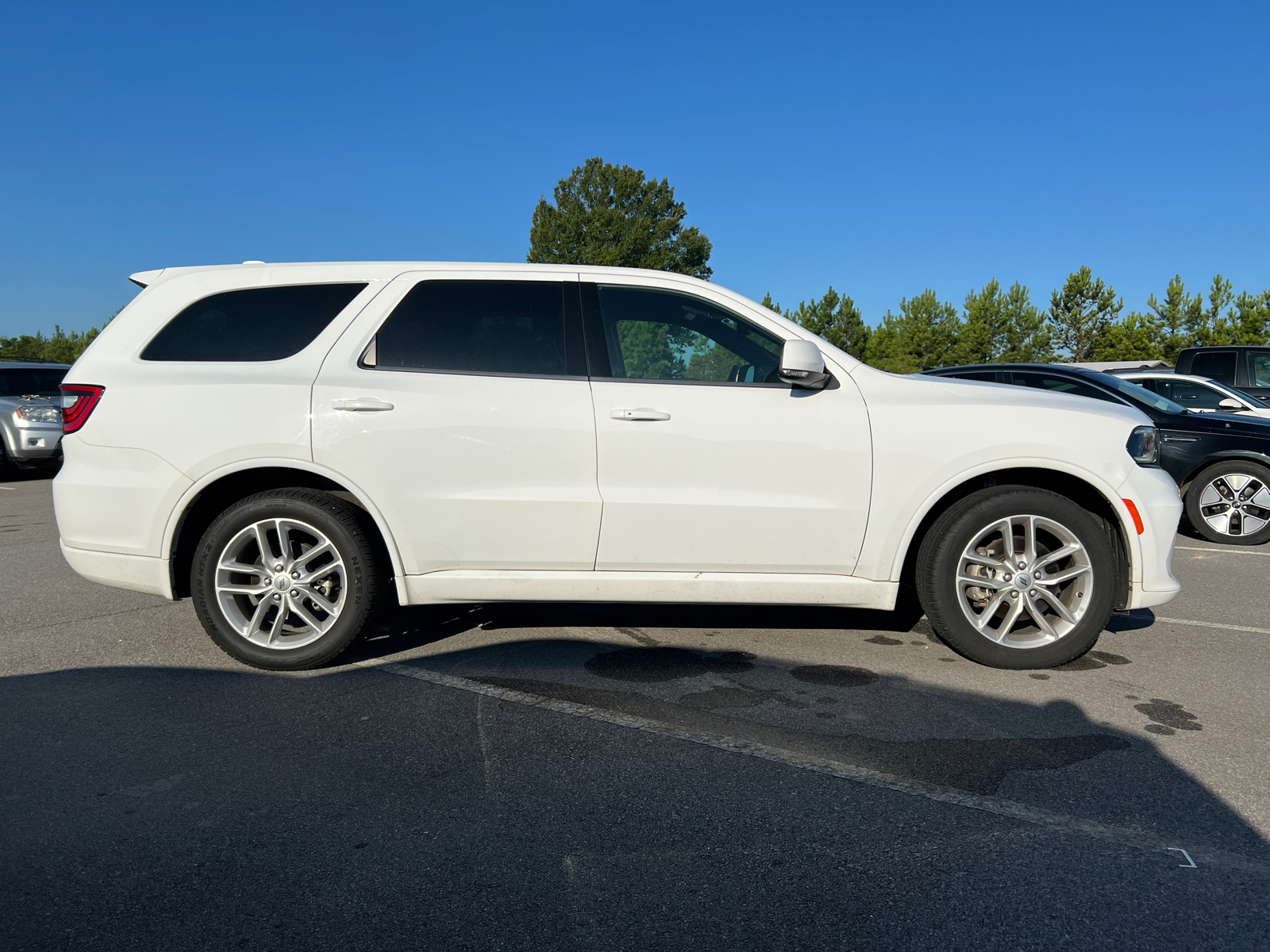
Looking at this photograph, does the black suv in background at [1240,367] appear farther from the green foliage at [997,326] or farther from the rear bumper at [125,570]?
the green foliage at [997,326]

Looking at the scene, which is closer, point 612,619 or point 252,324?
point 252,324

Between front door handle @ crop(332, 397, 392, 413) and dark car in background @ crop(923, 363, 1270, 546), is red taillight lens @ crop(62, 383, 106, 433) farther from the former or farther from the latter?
dark car in background @ crop(923, 363, 1270, 546)

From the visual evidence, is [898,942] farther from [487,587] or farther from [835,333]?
[835,333]

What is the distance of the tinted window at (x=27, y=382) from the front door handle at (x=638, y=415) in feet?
42.5

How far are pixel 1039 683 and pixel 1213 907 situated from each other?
1.82m

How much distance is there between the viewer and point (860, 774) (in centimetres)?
294

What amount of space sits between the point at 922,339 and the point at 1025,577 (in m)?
79.3

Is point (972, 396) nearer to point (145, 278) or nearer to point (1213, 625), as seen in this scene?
point (1213, 625)

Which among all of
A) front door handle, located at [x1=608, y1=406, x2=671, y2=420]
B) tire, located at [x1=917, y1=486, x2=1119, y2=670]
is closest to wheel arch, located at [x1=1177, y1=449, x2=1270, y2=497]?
tire, located at [x1=917, y1=486, x2=1119, y2=670]

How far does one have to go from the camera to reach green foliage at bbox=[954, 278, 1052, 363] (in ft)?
230

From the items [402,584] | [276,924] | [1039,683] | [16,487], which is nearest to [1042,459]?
[1039,683]

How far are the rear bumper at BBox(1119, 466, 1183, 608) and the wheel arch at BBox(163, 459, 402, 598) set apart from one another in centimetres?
339

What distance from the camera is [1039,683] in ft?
12.9

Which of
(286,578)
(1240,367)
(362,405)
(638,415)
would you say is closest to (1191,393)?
(1240,367)
